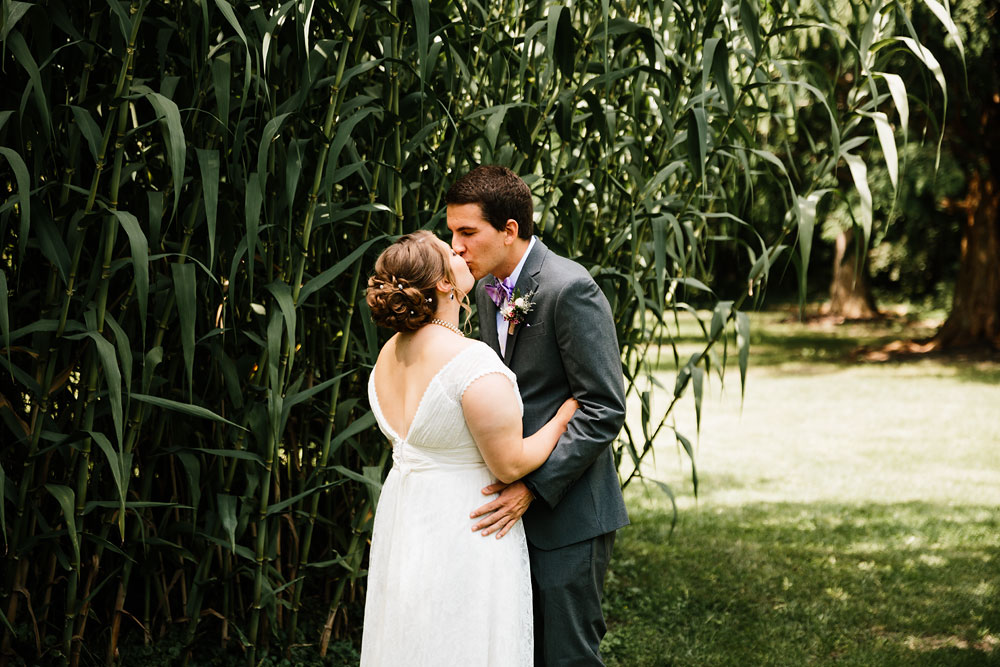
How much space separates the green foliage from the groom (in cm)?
40

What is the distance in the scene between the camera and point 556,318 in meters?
2.11

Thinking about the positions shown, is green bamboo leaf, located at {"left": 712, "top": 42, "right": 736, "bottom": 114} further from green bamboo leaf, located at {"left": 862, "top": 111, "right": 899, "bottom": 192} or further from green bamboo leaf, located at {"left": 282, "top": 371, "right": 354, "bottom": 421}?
green bamboo leaf, located at {"left": 282, "top": 371, "right": 354, "bottom": 421}

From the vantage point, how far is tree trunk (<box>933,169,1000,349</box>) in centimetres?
1246

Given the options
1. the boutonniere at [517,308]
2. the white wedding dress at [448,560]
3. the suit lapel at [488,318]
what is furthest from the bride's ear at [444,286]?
the suit lapel at [488,318]

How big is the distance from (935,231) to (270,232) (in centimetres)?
2034

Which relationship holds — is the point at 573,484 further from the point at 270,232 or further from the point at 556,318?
the point at 270,232

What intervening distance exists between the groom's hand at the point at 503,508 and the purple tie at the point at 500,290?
48 cm

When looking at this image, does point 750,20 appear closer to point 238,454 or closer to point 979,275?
point 238,454

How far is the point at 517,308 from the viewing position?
7.12ft

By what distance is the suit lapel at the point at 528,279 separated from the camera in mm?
2199

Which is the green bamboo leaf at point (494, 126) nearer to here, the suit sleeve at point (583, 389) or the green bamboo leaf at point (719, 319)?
the suit sleeve at point (583, 389)

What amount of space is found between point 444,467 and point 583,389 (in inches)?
14.2

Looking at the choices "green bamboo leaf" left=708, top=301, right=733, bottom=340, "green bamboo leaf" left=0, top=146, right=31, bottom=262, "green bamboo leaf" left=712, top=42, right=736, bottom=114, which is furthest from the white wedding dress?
"green bamboo leaf" left=708, top=301, right=733, bottom=340

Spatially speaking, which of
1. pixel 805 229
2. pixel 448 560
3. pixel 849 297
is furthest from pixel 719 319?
pixel 849 297
